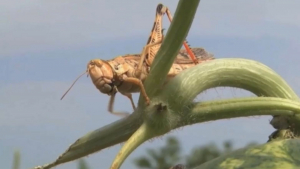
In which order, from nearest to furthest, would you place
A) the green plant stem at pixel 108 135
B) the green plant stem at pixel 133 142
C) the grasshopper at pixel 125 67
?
1. the green plant stem at pixel 133 142
2. the green plant stem at pixel 108 135
3. the grasshopper at pixel 125 67

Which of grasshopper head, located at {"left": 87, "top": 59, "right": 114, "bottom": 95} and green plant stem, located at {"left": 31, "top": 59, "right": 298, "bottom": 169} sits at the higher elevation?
green plant stem, located at {"left": 31, "top": 59, "right": 298, "bottom": 169}

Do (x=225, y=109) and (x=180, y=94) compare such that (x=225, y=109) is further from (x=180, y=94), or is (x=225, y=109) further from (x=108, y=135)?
(x=108, y=135)

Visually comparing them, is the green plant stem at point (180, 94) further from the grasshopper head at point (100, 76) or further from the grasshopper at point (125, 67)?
the grasshopper head at point (100, 76)

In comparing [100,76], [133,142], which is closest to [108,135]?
[133,142]

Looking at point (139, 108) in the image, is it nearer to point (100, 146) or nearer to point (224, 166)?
point (100, 146)

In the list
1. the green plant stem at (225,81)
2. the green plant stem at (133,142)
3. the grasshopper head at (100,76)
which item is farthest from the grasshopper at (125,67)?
the green plant stem at (133,142)

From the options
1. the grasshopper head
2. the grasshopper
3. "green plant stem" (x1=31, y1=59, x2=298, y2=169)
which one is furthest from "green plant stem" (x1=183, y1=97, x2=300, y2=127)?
the grasshopper head

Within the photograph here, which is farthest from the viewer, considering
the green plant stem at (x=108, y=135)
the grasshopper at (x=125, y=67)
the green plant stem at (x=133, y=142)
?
the grasshopper at (x=125, y=67)

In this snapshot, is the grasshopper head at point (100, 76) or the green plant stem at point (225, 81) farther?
the grasshopper head at point (100, 76)

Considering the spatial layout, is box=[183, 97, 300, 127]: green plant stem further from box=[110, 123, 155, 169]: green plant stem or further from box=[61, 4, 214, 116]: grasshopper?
box=[61, 4, 214, 116]: grasshopper
